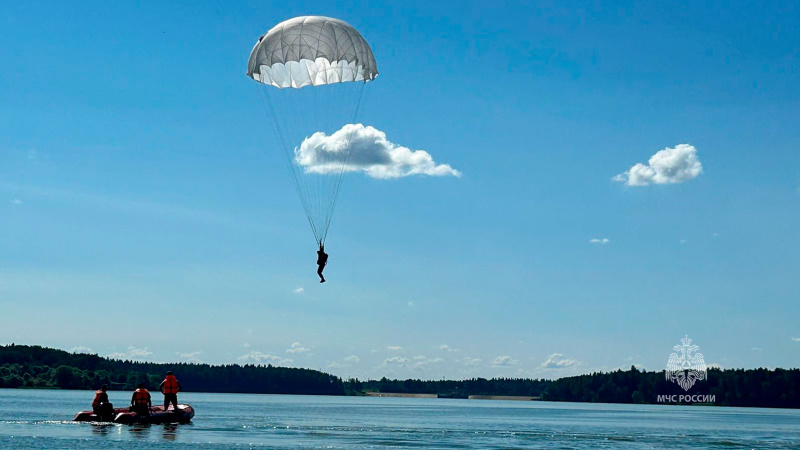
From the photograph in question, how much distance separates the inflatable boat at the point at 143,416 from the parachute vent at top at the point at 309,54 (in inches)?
639

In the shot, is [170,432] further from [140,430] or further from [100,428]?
[100,428]

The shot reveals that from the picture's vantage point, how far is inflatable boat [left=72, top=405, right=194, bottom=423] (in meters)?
43.2

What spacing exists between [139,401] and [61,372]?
13179cm

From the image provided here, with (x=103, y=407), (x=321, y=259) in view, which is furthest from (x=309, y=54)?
(x=103, y=407)

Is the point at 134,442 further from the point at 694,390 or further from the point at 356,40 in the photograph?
the point at 694,390

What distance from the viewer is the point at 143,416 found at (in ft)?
142

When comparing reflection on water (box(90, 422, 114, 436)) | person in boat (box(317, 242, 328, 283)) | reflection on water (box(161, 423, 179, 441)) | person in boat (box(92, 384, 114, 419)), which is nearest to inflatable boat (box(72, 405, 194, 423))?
person in boat (box(92, 384, 114, 419))

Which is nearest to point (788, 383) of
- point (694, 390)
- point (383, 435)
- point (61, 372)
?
point (694, 390)

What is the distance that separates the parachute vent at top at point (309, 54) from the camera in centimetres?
3831

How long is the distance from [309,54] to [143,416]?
18.1m

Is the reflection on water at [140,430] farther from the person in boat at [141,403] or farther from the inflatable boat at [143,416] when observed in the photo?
the person in boat at [141,403]

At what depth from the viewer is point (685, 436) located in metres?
54.3

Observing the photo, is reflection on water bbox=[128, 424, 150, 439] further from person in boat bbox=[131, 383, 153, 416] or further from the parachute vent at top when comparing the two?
the parachute vent at top

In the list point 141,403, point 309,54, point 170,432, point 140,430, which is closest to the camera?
point 309,54
